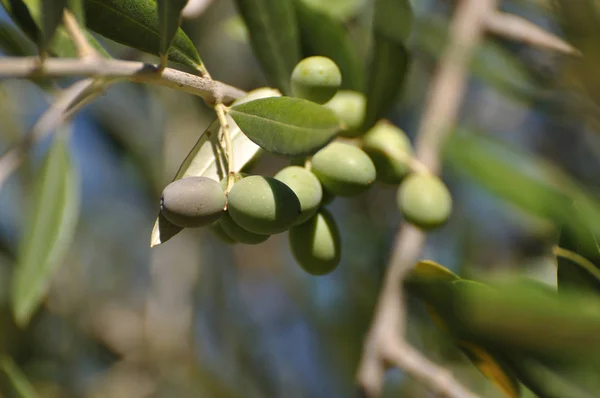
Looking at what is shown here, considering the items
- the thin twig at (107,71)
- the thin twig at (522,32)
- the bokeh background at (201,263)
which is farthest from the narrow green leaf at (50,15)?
the bokeh background at (201,263)

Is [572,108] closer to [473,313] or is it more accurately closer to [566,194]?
[566,194]

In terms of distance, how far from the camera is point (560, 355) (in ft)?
1.78

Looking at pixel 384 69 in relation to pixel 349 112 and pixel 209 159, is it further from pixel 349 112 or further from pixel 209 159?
pixel 209 159

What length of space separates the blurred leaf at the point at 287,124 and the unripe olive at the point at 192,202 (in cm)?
8

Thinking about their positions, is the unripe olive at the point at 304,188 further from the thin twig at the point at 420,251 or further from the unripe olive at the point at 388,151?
the thin twig at the point at 420,251

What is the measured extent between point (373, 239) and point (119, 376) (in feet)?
3.39

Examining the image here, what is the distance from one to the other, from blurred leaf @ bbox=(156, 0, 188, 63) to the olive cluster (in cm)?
17

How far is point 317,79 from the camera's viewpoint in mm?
804

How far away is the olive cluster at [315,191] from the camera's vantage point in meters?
0.69

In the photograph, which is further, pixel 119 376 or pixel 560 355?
pixel 119 376

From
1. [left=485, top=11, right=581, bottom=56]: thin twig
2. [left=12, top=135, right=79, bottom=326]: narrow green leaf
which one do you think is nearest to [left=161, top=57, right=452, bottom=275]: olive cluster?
[left=12, top=135, right=79, bottom=326]: narrow green leaf

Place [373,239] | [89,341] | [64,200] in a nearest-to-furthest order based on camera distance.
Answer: [64,200], [373,239], [89,341]

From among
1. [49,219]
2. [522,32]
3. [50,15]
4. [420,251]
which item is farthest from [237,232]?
[522,32]

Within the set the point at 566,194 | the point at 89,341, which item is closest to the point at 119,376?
the point at 89,341
